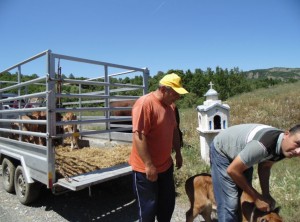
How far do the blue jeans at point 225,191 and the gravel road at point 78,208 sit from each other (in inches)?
58.4

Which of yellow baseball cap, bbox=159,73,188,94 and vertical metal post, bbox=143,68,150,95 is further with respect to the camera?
vertical metal post, bbox=143,68,150,95

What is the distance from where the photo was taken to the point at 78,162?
4.73m

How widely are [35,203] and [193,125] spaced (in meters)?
7.28

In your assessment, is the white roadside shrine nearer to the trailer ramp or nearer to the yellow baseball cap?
the trailer ramp

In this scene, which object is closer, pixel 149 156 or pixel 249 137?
pixel 249 137

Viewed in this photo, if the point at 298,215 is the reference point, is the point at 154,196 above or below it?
above

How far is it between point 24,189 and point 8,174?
2.62 ft

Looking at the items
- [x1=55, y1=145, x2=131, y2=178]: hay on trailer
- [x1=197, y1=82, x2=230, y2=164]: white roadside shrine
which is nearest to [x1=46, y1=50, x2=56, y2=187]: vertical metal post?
[x1=55, y1=145, x2=131, y2=178]: hay on trailer

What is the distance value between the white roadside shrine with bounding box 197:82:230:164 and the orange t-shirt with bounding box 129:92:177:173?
297 centimetres

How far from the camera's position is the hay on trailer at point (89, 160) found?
4261 millimetres

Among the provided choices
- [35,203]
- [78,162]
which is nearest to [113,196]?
[78,162]

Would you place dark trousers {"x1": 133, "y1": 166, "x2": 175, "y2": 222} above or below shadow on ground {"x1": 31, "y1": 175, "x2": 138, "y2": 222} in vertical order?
above

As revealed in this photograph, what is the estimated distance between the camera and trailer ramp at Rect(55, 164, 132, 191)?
11.4ft

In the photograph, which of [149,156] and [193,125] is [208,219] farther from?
[193,125]
